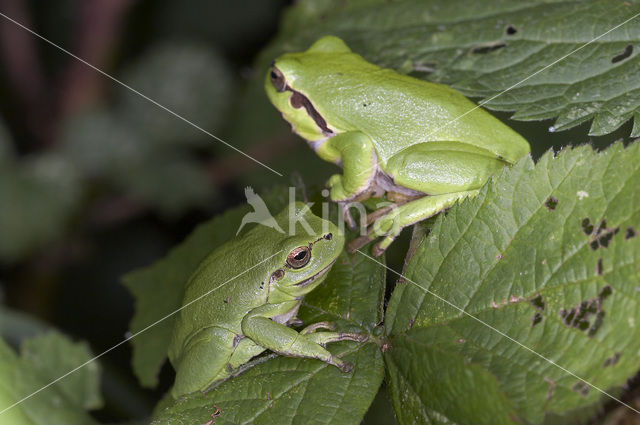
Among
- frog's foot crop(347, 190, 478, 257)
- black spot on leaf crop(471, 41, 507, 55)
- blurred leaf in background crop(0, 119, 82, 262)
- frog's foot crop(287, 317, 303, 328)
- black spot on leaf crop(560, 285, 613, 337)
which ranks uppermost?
black spot on leaf crop(471, 41, 507, 55)

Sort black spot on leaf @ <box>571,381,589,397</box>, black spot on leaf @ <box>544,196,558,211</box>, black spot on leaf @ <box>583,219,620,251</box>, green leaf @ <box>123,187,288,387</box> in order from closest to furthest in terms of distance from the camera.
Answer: black spot on leaf @ <box>571,381,589,397</box> < black spot on leaf @ <box>583,219,620,251</box> < black spot on leaf @ <box>544,196,558,211</box> < green leaf @ <box>123,187,288,387</box>

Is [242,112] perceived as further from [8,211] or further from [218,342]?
[218,342]

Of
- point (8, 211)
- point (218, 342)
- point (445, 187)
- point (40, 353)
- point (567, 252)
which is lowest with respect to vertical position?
point (8, 211)

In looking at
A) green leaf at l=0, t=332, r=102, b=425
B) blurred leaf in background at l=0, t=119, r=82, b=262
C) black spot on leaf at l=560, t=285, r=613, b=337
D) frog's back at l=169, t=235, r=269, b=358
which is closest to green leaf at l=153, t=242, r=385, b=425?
frog's back at l=169, t=235, r=269, b=358

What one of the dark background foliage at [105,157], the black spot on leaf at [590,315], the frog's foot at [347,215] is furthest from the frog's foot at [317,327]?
the dark background foliage at [105,157]

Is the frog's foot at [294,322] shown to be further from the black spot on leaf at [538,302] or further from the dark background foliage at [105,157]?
the dark background foliage at [105,157]

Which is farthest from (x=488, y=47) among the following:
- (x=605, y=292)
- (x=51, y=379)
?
(x=51, y=379)

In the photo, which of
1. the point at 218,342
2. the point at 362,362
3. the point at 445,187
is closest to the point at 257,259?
the point at 218,342

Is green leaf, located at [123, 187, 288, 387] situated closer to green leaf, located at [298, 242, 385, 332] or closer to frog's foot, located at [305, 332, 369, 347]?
green leaf, located at [298, 242, 385, 332]
